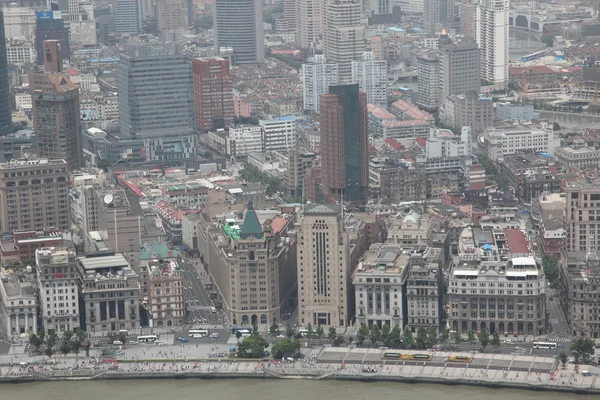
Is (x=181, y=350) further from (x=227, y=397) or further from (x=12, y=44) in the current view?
(x=12, y=44)

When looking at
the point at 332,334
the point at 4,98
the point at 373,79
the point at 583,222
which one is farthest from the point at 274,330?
the point at 373,79

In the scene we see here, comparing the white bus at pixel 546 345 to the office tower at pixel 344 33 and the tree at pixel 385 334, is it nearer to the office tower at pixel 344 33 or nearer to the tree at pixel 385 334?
the tree at pixel 385 334

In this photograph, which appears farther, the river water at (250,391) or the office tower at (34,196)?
the office tower at (34,196)

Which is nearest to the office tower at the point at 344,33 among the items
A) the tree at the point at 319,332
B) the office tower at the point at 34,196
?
the office tower at the point at 34,196

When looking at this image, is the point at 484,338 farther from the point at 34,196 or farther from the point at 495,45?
the point at 495,45

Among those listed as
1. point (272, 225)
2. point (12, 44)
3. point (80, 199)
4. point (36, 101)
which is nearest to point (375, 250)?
point (272, 225)

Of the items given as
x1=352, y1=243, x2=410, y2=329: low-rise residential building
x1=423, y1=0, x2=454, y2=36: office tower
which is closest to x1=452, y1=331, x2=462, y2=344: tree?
x1=352, y1=243, x2=410, y2=329: low-rise residential building
